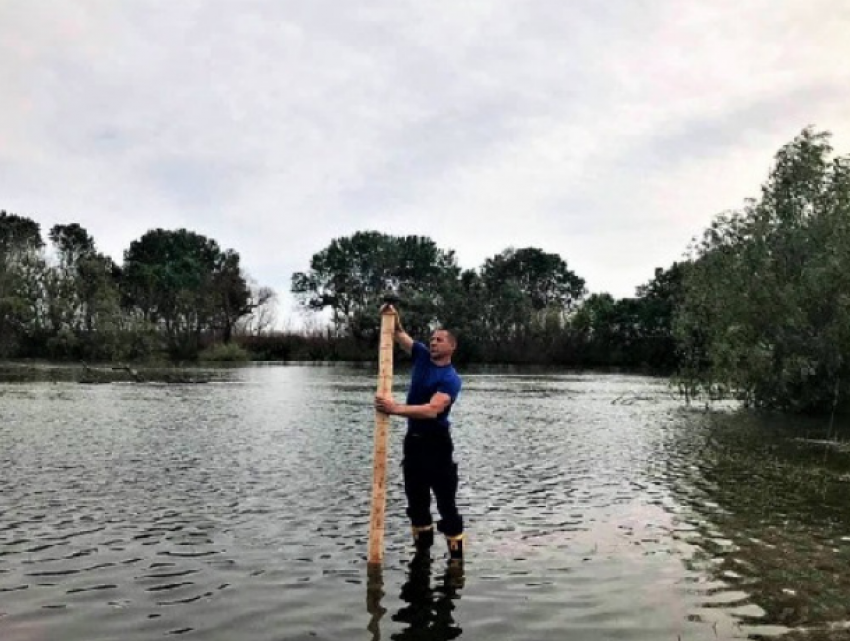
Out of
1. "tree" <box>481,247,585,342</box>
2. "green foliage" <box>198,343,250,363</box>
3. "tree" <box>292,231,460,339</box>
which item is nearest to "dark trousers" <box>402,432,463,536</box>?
"green foliage" <box>198,343,250,363</box>

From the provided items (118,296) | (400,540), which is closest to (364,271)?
(118,296)

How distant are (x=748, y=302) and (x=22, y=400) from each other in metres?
31.7

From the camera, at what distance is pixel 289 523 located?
40.1 feet

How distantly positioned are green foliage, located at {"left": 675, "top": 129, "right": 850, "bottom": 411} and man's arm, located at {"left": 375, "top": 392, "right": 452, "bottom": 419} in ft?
93.7

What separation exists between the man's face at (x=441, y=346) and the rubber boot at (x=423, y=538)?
223 centimetres

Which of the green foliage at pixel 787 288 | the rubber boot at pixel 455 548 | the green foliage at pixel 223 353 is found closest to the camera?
the rubber boot at pixel 455 548

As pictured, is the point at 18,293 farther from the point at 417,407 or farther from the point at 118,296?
the point at 417,407

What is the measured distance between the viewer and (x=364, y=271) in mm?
125812

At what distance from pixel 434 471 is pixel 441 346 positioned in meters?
1.49

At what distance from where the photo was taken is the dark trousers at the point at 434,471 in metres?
9.62

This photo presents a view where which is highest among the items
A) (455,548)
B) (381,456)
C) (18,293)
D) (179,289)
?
(179,289)

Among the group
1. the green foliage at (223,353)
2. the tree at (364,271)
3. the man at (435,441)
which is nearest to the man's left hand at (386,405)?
the man at (435,441)

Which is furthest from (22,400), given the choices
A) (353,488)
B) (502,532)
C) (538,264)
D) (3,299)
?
(538,264)

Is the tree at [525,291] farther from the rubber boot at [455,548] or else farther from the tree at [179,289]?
the rubber boot at [455,548]
